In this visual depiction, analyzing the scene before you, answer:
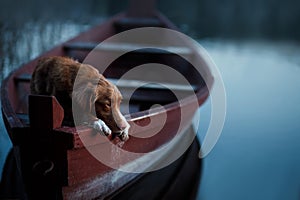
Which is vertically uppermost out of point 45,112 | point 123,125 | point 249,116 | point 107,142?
point 45,112

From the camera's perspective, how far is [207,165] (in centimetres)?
418

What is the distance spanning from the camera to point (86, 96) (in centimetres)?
207

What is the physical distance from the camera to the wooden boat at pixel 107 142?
2.14 metres

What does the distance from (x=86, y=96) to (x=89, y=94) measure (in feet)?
0.06

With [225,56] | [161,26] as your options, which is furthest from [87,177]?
[225,56]

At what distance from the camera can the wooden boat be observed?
7.01ft

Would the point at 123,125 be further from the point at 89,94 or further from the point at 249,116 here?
the point at 249,116

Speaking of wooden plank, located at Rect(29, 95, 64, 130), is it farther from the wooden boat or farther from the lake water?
the lake water

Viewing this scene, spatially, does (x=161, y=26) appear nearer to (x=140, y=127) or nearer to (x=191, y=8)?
(x=140, y=127)

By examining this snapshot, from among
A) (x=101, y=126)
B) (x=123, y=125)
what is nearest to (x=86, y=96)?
(x=101, y=126)

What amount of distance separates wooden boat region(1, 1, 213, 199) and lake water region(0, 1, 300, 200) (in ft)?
1.19

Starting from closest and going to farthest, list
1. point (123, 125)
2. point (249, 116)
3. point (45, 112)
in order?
1. point (45, 112)
2. point (123, 125)
3. point (249, 116)

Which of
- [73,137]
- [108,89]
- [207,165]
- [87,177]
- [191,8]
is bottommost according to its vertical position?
[191,8]

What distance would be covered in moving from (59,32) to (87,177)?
706 cm
